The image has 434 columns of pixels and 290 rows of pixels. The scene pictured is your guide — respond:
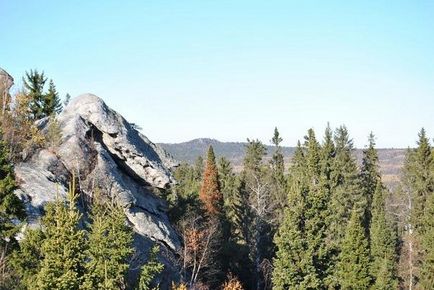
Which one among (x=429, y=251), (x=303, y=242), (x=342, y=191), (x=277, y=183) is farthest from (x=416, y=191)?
(x=303, y=242)

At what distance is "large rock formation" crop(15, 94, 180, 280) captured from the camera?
31.6m

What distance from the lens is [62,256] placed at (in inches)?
695

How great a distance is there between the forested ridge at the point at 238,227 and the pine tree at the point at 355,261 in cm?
7

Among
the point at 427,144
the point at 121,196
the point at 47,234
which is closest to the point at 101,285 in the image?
the point at 47,234

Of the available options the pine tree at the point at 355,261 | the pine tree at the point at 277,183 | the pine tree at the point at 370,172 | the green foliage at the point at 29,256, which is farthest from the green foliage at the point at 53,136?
the pine tree at the point at 370,172

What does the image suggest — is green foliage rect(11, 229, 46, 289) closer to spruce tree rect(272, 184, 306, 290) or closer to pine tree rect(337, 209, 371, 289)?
spruce tree rect(272, 184, 306, 290)

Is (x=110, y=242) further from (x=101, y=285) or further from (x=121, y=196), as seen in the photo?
(x=121, y=196)

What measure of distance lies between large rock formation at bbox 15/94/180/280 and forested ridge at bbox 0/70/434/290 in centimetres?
97

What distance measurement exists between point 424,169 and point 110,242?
153ft

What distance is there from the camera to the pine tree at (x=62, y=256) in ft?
56.5

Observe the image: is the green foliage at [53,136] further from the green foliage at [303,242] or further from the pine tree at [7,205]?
the green foliage at [303,242]

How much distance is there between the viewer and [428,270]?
44.5m

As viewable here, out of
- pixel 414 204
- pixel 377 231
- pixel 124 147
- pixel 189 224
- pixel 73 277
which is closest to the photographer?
pixel 73 277

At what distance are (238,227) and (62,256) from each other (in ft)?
134
